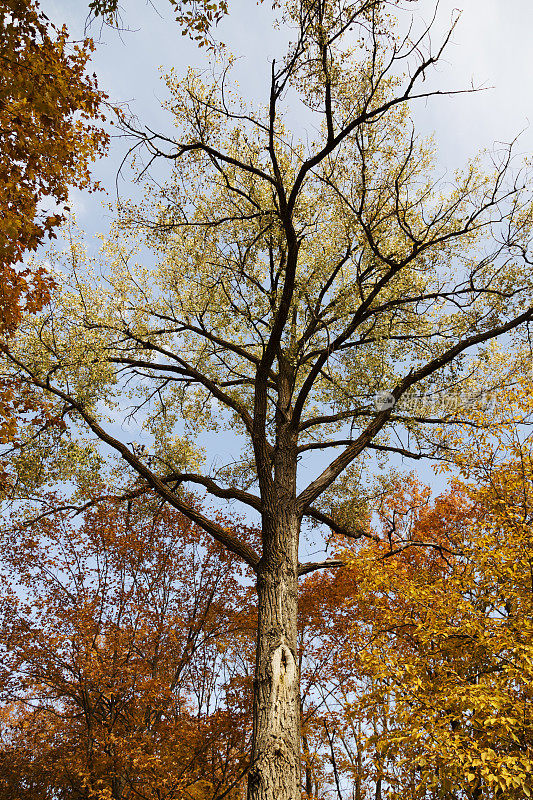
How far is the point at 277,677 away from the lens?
4.69 m

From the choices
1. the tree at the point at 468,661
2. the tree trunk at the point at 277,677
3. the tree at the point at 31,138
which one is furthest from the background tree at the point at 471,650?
the tree at the point at 31,138

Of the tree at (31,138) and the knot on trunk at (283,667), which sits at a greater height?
the tree at (31,138)

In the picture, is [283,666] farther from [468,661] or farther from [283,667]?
[468,661]

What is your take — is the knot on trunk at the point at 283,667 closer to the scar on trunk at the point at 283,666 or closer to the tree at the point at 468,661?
the scar on trunk at the point at 283,666

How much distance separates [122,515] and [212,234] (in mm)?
5931

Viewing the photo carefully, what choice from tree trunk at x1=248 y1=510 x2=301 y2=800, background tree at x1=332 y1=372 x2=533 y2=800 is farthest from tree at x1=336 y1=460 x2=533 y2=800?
tree trunk at x1=248 y1=510 x2=301 y2=800

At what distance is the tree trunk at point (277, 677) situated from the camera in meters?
4.18

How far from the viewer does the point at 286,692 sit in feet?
15.1

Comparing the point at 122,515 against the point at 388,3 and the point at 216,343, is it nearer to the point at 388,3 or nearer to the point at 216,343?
the point at 216,343

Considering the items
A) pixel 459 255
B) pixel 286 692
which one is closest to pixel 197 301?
pixel 459 255

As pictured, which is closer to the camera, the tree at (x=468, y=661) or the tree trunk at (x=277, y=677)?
the tree trunk at (x=277, y=677)

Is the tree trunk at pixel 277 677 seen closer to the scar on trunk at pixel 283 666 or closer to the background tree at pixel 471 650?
the scar on trunk at pixel 283 666

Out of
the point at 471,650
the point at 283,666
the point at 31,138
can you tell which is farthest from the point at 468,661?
the point at 31,138

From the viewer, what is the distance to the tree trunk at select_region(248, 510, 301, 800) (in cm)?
418
